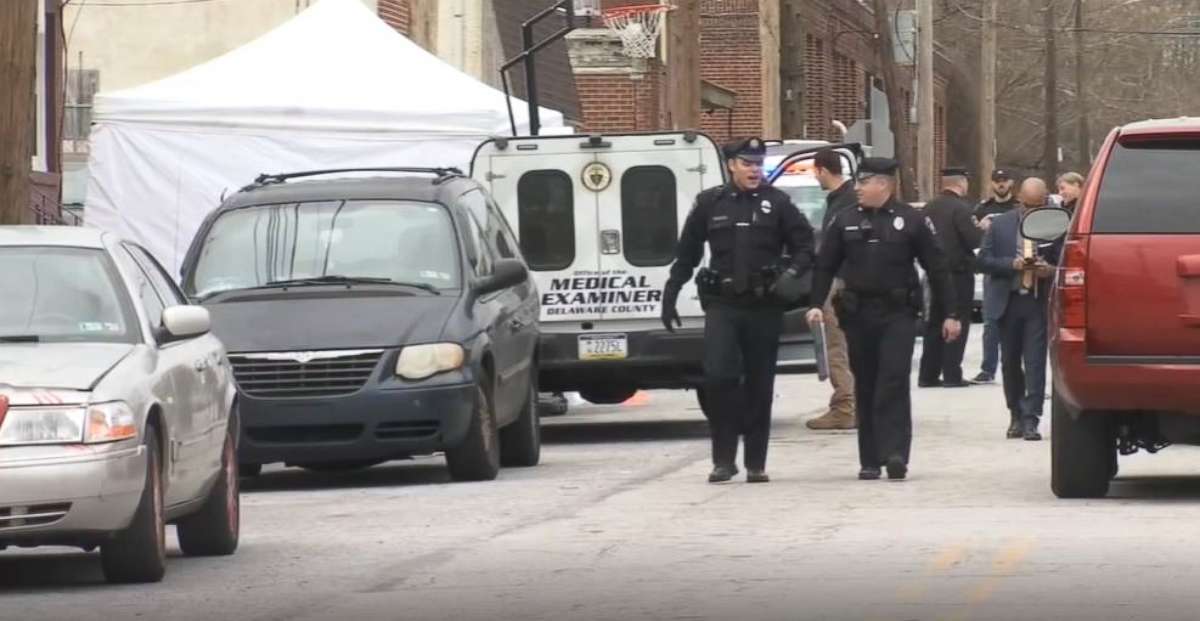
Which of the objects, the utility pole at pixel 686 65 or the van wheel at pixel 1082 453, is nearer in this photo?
the van wheel at pixel 1082 453

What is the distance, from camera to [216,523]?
1157cm

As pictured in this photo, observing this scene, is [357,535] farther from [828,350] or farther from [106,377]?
[828,350]

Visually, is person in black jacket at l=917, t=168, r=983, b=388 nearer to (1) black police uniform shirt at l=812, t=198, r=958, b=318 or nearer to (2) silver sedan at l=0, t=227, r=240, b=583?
(1) black police uniform shirt at l=812, t=198, r=958, b=318

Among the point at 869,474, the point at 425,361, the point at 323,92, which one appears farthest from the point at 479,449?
the point at 323,92

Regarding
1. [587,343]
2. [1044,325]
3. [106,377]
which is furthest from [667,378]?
[106,377]

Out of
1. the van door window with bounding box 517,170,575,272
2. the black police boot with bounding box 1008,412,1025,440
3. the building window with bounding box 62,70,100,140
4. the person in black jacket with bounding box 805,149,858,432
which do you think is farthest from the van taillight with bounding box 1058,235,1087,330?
the building window with bounding box 62,70,100,140

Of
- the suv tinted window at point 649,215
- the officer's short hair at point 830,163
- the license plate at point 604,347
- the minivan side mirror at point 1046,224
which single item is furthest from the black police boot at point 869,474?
the suv tinted window at point 649,215

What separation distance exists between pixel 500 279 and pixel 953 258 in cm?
894

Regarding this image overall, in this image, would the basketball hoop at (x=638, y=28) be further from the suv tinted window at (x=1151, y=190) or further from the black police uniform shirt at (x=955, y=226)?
the suv tinted window at (x=1151, y=190)

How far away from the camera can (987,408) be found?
21938mm

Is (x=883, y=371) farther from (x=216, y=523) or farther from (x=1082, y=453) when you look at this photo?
(x=216, y=523)

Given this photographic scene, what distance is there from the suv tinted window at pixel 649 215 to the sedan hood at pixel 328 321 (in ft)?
12.7

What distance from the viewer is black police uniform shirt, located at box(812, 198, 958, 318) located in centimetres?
1468

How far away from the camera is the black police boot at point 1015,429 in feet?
60.0
